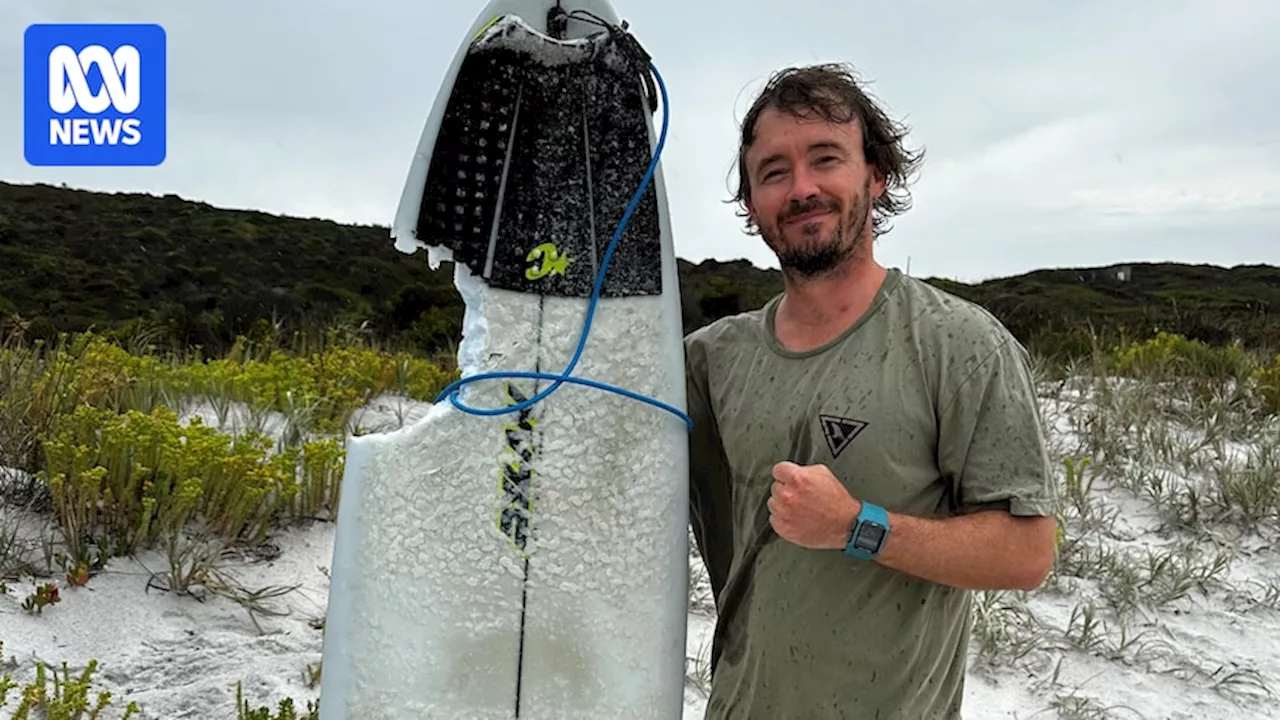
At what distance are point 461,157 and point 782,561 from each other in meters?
1.13

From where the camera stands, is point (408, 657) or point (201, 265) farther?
point (201, 265)

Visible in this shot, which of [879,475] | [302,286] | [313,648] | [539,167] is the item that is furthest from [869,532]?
[302,286]

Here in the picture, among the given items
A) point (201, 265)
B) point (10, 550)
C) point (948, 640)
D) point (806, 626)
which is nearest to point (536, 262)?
point (806, 626)

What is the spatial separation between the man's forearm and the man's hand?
→ 0.08 meters

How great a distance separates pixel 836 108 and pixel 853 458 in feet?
2.18

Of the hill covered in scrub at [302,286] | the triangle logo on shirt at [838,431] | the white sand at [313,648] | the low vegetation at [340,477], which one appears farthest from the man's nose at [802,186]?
the hill covered in scrub at [302,286]

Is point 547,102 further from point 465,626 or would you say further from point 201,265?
point 201,265

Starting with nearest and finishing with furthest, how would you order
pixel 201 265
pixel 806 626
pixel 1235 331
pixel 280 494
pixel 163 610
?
pixel 806 626 < pixel 163 610 < pixel 280 494 < pixel 1235 331 < pixel 201 265

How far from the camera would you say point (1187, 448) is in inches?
170

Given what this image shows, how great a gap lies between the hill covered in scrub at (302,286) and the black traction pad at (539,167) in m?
5.40

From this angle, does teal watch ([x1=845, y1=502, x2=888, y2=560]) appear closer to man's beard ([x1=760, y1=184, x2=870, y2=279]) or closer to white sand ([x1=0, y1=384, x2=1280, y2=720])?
man's beard ([x1=760, y1=184, x2=870, y2=279])

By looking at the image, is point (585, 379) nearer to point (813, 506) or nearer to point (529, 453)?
point (529, 453)

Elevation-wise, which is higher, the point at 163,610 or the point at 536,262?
the point at 536,262

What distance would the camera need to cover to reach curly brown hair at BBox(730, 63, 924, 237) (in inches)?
69.7
